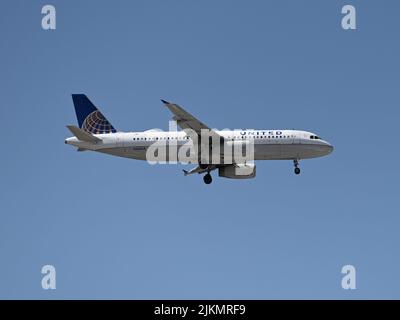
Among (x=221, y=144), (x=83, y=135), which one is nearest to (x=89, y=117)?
(x=83, y=135)

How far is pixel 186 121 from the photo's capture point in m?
71.6

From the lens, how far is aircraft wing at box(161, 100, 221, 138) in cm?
6912

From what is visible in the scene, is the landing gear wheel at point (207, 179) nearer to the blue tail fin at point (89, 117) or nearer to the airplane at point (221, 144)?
the airplane at point (221, 144)

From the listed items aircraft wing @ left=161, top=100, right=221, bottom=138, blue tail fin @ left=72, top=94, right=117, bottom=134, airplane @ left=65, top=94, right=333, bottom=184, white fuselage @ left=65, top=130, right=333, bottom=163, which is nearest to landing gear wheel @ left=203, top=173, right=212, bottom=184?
airplane @ left=65, top=94, right=333, bottom=184

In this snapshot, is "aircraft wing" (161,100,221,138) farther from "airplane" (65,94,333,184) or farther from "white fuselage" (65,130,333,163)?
"white fuselage" (65,130,333,163)

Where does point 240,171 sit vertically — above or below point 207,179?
above

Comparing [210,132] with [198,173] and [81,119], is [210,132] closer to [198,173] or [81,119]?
[198,173]

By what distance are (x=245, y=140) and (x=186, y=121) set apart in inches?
255

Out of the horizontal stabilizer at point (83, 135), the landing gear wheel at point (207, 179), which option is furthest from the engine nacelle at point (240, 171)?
the horizontal stabilizer at point (83, 135)

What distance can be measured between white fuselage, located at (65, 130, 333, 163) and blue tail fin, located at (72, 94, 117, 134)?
94.9 inches

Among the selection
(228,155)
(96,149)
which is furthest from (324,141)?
(96,149)

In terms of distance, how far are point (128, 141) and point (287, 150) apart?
1545 centimetres

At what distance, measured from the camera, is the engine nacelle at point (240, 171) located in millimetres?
78188

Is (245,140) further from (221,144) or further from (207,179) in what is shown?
(207,179)
